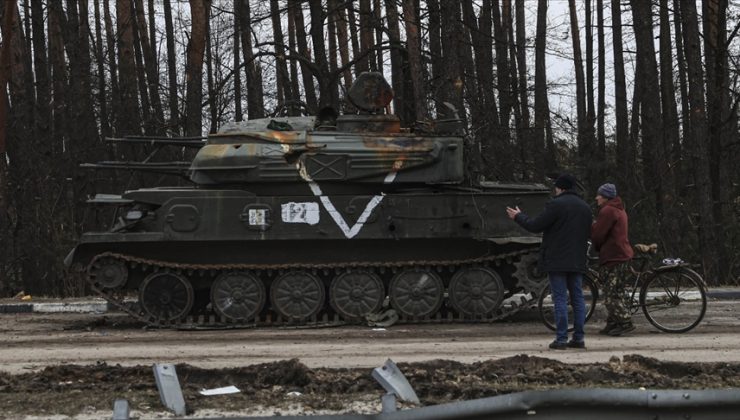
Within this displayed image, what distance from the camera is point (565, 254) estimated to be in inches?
424

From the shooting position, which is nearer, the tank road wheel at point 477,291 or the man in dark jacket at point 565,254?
the man in dark jacket at point 565,254

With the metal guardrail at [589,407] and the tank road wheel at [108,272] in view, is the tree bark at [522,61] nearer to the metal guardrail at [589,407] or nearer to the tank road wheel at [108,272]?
the tank road wheel at [108,272]

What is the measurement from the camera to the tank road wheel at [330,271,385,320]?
13555mm

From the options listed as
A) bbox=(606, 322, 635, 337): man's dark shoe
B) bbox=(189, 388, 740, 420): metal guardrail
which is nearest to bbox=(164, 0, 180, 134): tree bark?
bbox=(606, 322, 635, 337): man's dark shoe

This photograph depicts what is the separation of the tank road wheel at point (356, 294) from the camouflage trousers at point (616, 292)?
3.05 metres

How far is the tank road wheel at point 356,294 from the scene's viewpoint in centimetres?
1355

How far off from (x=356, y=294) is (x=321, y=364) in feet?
13.3

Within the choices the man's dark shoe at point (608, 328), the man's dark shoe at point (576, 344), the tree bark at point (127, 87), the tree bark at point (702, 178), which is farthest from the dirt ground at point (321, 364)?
the tree bark at point (127, 87)

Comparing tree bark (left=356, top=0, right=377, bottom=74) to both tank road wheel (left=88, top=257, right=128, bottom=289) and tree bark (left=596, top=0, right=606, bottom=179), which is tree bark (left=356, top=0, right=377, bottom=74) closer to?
tree bark (left=596, top=0, right=606, bottom=179)

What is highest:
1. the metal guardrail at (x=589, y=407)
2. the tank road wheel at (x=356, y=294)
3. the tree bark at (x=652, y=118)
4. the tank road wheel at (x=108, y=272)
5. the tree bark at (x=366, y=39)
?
the tree bark at (x=366, y=39)

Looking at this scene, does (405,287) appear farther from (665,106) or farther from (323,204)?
(665,106)

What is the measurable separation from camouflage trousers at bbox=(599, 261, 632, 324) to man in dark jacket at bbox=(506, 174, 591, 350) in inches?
45.2

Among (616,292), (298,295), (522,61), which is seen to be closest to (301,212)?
(298,295)

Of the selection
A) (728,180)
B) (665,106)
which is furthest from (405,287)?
(665,106)
